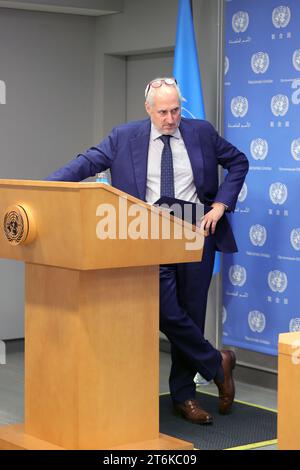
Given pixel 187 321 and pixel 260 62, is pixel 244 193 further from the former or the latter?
pixel 187 321

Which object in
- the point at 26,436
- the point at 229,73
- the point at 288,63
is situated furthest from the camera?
the point at 229,73

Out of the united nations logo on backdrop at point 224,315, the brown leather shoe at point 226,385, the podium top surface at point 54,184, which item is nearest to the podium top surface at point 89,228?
the podium top surface at point 54,184

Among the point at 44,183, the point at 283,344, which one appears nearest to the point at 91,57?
the point at 44,183

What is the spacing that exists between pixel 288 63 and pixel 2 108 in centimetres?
207

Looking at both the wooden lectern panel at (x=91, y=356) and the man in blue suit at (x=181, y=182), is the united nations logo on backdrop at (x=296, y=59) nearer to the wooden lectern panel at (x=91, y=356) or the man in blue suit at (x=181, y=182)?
the man in blue suit at (x=181, y=182)

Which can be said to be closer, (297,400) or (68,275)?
(297,400)

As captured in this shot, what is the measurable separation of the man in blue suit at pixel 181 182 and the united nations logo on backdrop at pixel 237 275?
2.47ft

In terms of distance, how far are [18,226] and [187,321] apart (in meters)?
1.30

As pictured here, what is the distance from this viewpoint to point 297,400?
3.21 meters

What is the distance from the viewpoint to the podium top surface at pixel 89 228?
11.4 ft

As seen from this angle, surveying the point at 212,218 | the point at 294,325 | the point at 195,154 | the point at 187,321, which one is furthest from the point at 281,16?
the point at 187,321

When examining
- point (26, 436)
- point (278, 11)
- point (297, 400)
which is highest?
point (278, 11)

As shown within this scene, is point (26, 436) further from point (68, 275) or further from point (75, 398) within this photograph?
point (68, 275)

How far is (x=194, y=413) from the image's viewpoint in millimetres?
4844
